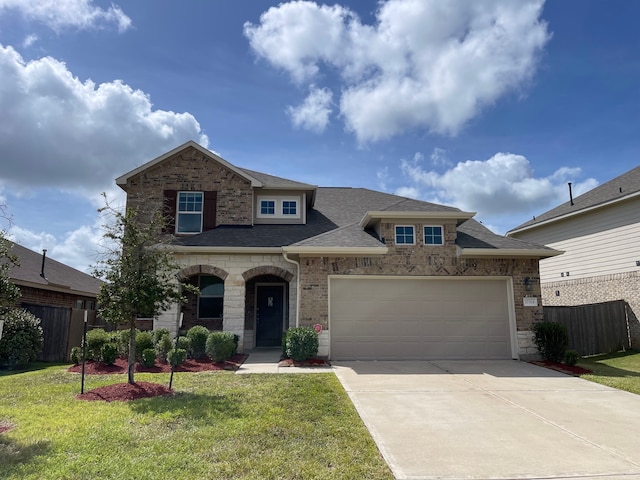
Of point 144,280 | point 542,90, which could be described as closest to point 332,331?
point 144,280

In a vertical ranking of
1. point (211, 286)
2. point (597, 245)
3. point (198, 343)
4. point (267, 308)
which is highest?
point (597, 245)

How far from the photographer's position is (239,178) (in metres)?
15.2

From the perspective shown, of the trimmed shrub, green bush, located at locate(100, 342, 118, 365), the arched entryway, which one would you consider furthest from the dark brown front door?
green bush, located at locate(100, 342, 118, 365)

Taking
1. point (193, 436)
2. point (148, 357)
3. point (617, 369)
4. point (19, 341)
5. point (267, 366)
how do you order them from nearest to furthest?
1. point (193, 436)
2. point (148, 357)
3. point (267, 366)
4. point (617, 369)
5. point (19, 341)

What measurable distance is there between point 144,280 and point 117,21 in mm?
6823

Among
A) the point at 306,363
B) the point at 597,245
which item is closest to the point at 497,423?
the point at 306,363

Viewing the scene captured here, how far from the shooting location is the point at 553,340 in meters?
11.2

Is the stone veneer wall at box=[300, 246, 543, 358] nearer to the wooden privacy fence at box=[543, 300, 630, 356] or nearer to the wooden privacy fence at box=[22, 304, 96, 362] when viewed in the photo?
the wooden privacy fence at box=[543, 300, 630, 356]

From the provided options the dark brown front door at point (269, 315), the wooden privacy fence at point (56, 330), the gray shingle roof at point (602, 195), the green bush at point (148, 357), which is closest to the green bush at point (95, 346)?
the green bush at point (148, 357)

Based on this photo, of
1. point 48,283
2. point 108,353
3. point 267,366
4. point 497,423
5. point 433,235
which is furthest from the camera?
point 48,283

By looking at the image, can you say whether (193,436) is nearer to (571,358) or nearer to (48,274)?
(571,358)

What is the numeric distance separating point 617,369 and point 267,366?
9376 mm

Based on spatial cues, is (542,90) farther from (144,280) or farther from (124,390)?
(124,390)

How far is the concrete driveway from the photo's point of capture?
4.32 m
